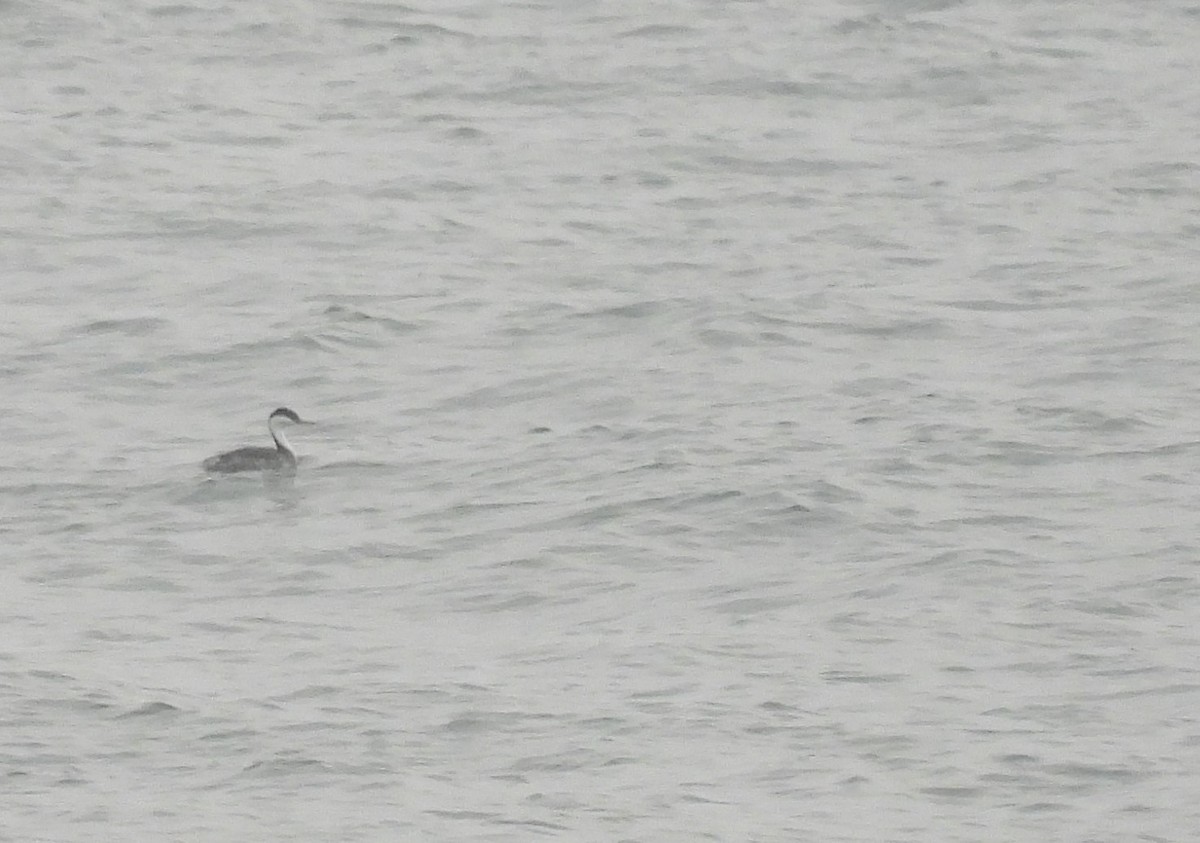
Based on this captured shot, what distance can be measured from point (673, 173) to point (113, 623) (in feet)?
36.1

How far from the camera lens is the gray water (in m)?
13.3

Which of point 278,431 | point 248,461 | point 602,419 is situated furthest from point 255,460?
point 602,419

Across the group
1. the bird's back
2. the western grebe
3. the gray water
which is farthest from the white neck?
the bird's back

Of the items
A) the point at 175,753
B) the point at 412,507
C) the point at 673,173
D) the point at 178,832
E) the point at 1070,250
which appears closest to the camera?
the point at 178,832

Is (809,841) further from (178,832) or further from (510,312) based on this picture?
(510,312)

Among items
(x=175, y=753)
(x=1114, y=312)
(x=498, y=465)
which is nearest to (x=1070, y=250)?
(x=1114, y=312)

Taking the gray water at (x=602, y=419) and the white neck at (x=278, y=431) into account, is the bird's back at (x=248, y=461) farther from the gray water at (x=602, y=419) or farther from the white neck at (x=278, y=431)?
the white neck at (x=278, y=431)

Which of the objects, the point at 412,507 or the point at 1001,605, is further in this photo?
the point at 412,507

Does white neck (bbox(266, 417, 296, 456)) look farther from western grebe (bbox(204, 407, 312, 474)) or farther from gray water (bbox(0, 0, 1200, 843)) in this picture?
gray water (bbox(0, 0, 1200, 843))

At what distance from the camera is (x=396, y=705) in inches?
554

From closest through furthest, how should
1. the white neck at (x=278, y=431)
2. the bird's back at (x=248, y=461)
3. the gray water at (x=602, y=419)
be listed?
the gray water at (x=602, y=419) → the bird's back at (x=248, y=461) → the white neck at (x=278, y=431)

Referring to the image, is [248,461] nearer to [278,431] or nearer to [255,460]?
[255,460]

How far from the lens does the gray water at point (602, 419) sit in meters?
13.3

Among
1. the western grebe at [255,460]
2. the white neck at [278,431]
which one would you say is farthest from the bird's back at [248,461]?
the white neck at [278,431]
